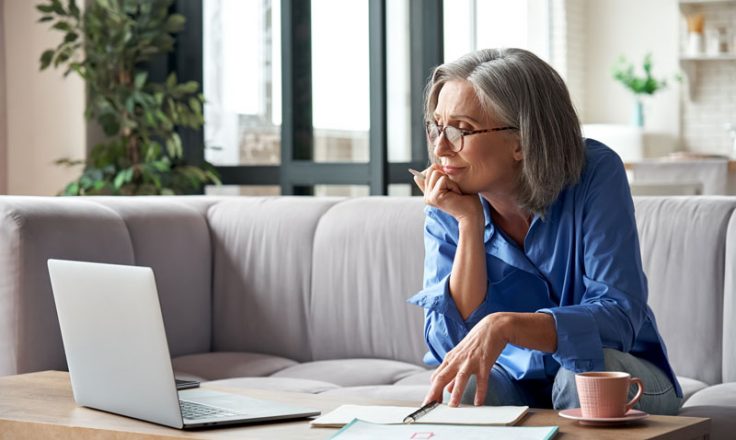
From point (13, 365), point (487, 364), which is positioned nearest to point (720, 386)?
point (487, 364)

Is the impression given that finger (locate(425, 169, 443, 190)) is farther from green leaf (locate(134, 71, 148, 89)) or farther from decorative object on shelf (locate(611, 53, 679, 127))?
decorative object on shelf (locate(611, 53, 679, 127))

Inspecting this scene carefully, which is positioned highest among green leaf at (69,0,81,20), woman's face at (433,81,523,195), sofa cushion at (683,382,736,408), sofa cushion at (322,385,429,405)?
green leaf at (69,0,81,20)

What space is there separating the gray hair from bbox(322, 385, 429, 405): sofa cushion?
0.74 meters

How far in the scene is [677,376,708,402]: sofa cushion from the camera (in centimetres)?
244

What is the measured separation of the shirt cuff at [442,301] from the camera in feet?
6.47

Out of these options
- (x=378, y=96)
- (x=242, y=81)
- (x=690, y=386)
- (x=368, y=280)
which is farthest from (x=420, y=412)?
(x=242, y=81)

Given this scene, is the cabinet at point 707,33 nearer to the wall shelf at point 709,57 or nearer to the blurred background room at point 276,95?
the wall shelf at point 709,57

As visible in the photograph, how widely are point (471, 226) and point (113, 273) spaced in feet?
2.28

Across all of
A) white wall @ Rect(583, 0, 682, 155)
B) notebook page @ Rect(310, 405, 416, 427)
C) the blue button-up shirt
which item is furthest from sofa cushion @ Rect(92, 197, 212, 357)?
white wall @ Rect(583, 0, 682, 155)

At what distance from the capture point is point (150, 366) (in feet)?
5.03

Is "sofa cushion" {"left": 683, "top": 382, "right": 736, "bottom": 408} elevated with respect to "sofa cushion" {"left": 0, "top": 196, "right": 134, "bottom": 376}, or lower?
lower

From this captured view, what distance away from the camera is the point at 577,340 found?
1740mm

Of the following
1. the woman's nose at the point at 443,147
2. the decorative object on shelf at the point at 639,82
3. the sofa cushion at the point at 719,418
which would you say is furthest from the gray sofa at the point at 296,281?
the decorative object on shelf at the point at 639,82

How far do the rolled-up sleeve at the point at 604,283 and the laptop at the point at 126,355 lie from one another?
1.44 feet
